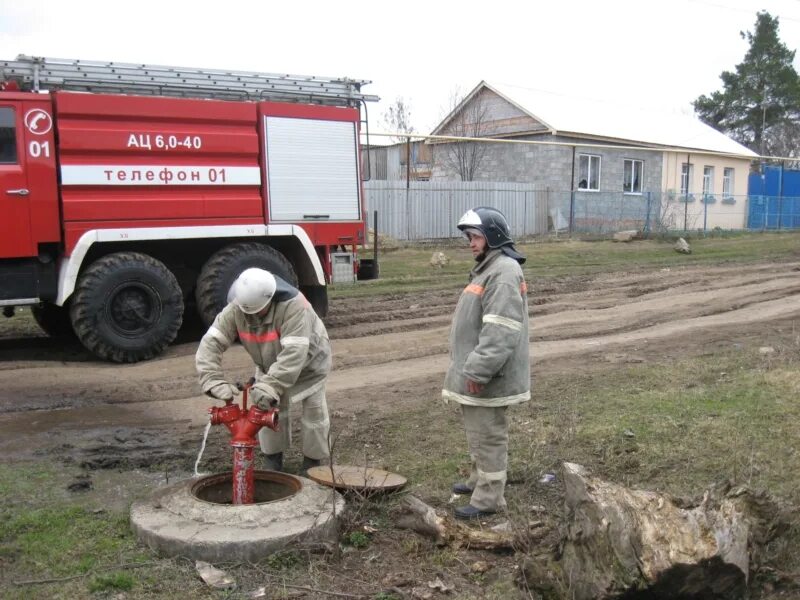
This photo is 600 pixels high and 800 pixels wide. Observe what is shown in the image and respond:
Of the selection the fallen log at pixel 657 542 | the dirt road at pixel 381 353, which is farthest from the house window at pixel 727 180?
the fallen log at pixel 657 542

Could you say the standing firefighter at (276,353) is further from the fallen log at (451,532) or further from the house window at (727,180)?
the house window at (727,180)

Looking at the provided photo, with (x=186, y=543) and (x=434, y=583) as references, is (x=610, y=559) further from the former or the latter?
(x=186, y=543)

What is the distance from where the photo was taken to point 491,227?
4414 mm

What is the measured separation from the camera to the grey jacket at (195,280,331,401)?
471 centimetres

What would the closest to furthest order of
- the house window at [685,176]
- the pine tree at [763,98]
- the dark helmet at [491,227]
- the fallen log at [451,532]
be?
the fallen log at [451,532] < the dark helmet at [491,227] < the house window at [685,176] < the pine tree at [763,98]

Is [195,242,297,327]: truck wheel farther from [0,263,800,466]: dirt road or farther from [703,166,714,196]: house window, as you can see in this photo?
[703,166,714,196]: house window

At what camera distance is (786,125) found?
2121 inches

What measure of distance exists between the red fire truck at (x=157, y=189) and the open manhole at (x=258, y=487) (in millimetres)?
4269

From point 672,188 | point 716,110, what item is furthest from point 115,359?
point 716,110

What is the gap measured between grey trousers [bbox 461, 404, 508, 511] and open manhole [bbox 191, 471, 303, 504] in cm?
106

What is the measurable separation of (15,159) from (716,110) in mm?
54665

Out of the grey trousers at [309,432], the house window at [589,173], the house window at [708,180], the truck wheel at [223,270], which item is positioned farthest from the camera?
the house window at [708,180]

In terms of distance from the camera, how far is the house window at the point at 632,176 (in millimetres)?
29556

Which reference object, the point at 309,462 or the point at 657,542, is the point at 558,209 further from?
the point at 657,542
